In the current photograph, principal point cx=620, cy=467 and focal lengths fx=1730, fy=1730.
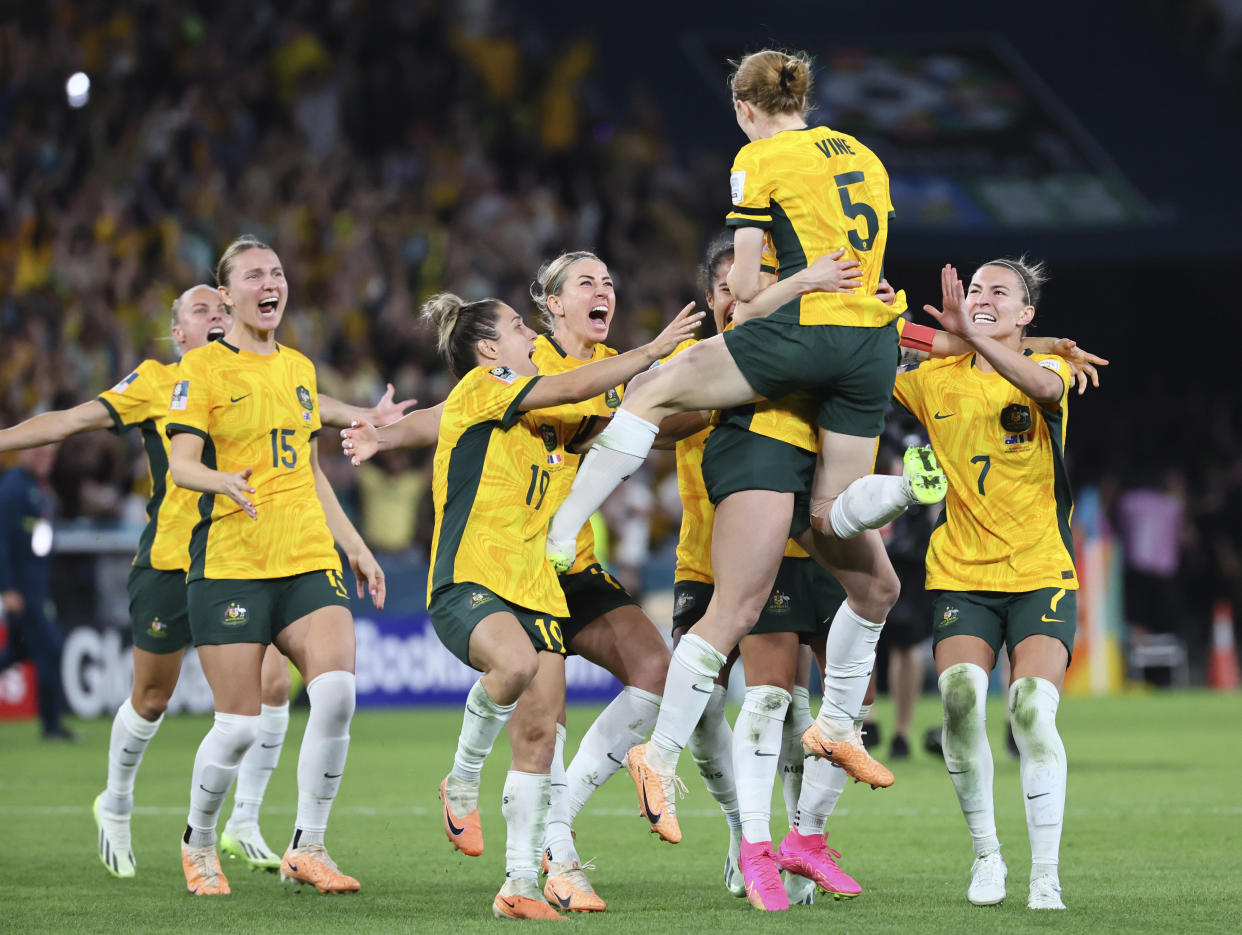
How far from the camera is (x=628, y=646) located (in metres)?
6.51

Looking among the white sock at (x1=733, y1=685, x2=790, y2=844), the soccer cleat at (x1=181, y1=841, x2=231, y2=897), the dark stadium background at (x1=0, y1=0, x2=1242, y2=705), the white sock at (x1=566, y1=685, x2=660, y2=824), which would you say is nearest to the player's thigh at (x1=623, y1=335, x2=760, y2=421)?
the white sock at (x1=733, y1=685, x2=790, y2=844)

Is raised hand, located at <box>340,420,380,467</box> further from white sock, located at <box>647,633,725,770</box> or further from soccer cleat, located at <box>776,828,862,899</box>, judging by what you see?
soccer cleat, located at <box>776,828,862,899</box>

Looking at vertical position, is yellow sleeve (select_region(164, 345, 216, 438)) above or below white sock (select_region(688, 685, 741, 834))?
above

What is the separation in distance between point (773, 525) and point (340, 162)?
1376cm

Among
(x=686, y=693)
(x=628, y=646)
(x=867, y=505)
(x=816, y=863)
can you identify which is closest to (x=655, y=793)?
(x=686, y=693)

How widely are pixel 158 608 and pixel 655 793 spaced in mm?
3023

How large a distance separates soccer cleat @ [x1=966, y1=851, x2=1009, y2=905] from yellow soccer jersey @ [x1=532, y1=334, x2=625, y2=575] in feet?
5.94

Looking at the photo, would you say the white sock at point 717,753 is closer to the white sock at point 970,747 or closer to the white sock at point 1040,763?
the white sock at point 970,747

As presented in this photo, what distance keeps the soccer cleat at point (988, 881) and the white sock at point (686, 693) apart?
1.17m

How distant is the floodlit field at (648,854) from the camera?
5.76 meters

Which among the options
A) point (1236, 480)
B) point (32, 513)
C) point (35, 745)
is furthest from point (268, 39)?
point (1236, 480)

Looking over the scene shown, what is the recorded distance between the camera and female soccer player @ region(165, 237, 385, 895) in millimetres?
6723

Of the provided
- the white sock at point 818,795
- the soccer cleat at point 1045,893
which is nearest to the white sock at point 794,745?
the white sock at point 818,795

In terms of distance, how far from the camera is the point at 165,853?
7.91m
